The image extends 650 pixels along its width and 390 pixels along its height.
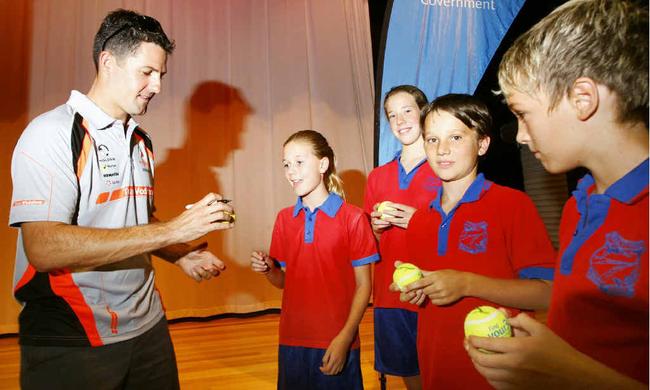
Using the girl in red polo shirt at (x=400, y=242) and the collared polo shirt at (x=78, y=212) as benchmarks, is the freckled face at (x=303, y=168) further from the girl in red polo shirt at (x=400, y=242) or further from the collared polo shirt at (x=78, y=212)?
the collared polo shirt at (x=78, y=212)

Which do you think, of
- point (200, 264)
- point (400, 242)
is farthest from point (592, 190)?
point (200, 264)

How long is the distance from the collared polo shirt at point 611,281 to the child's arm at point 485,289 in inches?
12.4

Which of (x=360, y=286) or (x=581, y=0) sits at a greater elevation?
(x=581, y=0)

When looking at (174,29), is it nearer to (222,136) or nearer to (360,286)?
(222,136)

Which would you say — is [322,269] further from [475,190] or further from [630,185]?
[630,185]

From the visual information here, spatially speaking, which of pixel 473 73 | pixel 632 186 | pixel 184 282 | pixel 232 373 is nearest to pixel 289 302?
pixel 632 186

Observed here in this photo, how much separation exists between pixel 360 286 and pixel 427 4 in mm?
2218

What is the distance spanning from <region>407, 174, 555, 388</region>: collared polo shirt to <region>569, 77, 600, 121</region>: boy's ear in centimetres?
53

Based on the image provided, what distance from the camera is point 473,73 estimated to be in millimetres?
3012

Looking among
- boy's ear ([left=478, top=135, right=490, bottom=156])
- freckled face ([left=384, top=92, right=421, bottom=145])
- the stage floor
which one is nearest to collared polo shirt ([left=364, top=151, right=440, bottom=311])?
freckled face ([left=384, top=92, right=421, bottom=145])

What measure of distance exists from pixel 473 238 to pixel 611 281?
0.59 m

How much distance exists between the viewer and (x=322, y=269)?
5.81 feet

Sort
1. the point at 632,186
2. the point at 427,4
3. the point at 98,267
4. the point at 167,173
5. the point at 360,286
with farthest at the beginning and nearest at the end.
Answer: the point at 167,173, the point at 427,4, the point at 360,286, the point at 98,267, the point at 632,186

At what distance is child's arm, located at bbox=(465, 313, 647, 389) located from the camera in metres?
0.62
